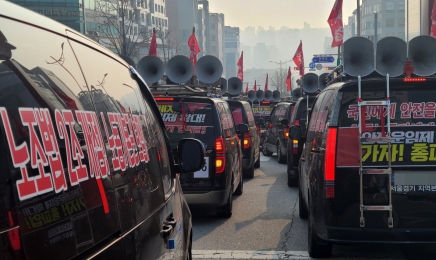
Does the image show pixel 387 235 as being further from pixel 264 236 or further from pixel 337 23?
pixel 337 23

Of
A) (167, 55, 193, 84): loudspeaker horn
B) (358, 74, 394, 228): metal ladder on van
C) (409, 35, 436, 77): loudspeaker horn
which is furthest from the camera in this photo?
(167, 55, 193, 84): loudspeaker horn

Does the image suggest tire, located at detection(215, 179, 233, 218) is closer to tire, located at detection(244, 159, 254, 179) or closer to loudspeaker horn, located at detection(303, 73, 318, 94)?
tire, located at detection(244, 159, 254, 179)

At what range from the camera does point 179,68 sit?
47.5 ft

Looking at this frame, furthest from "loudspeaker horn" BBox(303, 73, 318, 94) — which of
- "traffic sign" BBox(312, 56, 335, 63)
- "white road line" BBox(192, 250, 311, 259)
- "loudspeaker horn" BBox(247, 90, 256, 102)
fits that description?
"traffic sign" BBox(312, 56, 335, 63)

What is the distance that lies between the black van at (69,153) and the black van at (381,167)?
2877 millimetres

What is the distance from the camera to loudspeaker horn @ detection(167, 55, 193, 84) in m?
14.3

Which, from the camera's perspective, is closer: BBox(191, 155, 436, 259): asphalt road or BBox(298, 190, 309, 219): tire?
BBox(191, 155, 436, 259): asphalt road

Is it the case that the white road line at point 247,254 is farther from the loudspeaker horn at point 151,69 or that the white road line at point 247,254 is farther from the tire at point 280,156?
the tire at point 280,156

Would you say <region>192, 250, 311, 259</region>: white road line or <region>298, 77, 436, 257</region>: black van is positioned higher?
→ <region>298, 77, 436, 257</region>: black van

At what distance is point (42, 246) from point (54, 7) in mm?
41261

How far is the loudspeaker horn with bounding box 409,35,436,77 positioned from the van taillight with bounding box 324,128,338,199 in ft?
7.53

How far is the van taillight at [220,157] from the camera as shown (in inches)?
349

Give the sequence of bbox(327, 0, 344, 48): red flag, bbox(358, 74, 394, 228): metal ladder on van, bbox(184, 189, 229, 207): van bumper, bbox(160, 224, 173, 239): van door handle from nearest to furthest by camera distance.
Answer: bbox(160, 224, 173, 239): van door handle, bbox(358, 74, 394, 228): metal ladder on van, bbox(184, 189, 229, 207): van bumper, bbox(327, 0, 344, 48): red flag

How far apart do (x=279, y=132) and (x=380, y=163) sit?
1189 cm
